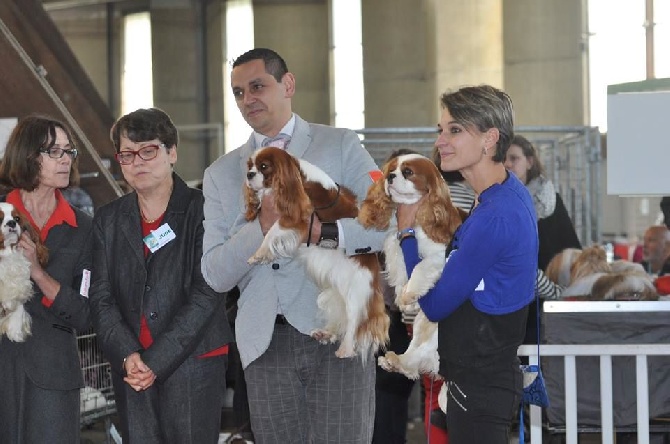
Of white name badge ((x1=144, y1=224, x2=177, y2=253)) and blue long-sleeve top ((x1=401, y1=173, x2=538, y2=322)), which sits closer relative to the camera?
blue long-sleeve top ((x1=401, y1=173, x2=538, y2=322))

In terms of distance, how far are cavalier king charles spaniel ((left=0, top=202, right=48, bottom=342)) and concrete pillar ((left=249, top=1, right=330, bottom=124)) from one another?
52.4ft

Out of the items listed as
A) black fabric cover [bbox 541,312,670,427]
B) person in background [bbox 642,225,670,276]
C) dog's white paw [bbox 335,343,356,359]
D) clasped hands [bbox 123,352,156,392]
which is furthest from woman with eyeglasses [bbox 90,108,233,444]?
person in background [bbox 642,225,670,276]

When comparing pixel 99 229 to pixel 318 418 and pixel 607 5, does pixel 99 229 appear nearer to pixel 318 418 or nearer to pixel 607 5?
pixel 318 418

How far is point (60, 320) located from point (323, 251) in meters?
1.06

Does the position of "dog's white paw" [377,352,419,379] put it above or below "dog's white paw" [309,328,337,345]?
below

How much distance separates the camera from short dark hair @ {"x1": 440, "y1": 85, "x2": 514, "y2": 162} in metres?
2.83

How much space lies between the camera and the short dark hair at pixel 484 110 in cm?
283

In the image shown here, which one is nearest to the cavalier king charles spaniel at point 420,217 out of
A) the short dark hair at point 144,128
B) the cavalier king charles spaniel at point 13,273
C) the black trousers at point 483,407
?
the black trousers at point 483,407

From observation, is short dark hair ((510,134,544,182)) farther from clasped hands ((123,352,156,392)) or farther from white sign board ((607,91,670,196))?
clasped hands ((123,352,156,392))

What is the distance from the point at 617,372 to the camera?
4668mm

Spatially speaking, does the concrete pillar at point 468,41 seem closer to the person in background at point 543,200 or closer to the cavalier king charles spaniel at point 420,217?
the person in background at point 543,200

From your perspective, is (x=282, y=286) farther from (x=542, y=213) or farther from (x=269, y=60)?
(x=542, y=213)

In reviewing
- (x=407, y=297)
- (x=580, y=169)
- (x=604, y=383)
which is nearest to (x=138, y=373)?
(x=407, y=297)

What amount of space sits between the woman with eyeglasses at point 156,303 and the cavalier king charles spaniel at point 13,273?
308mm
